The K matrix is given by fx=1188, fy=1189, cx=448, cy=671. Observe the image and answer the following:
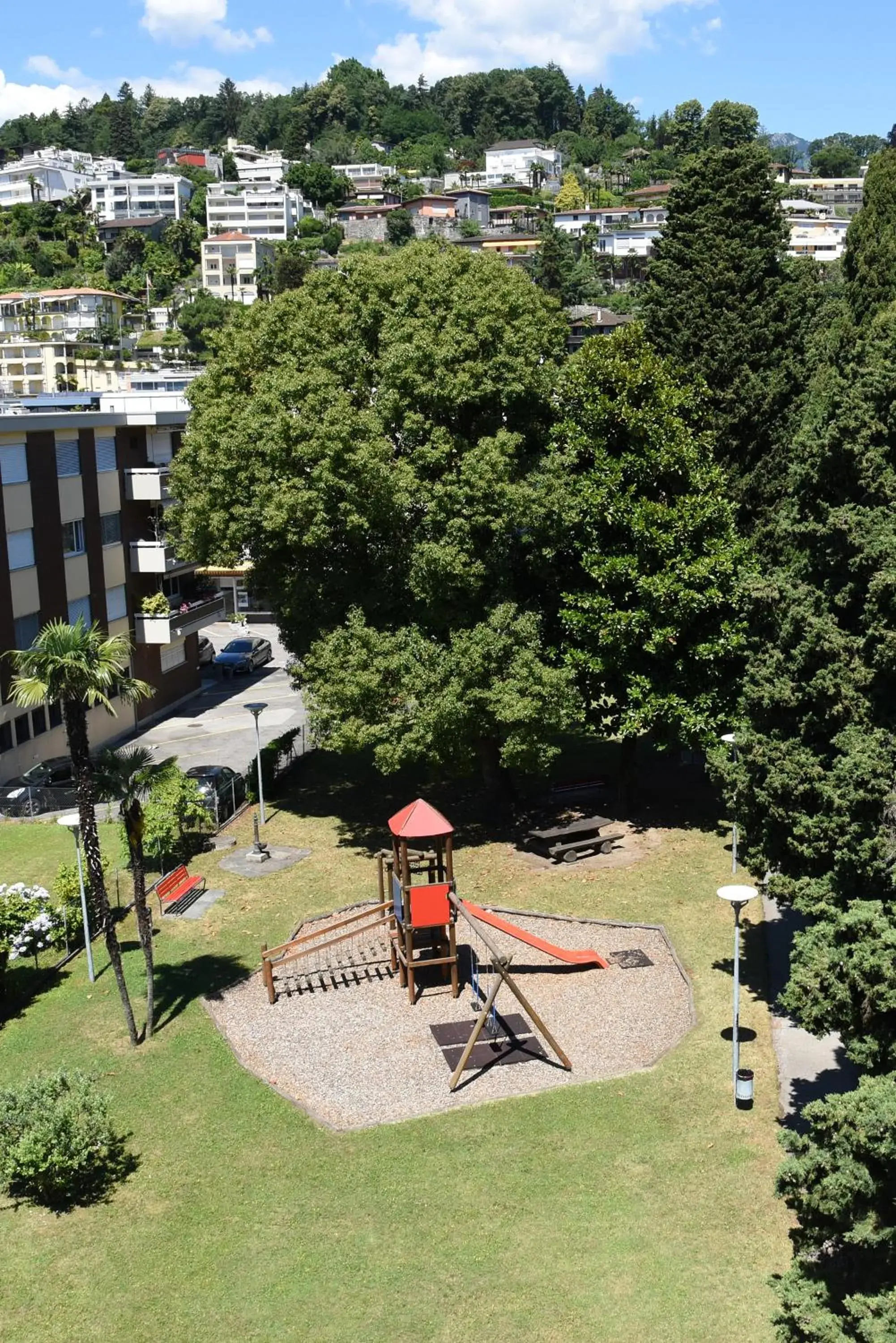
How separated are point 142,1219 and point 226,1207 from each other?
1.21m

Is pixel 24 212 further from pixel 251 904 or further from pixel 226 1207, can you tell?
pixel 226 1207

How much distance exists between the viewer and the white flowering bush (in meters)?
26.2

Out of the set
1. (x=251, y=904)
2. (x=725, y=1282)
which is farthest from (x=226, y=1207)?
(x=251, y=904)

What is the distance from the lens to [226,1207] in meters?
17.6

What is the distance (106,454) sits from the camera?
43.3 meters

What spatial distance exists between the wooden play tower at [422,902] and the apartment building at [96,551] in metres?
15.4

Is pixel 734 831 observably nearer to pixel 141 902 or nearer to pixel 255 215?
pixel 141 902

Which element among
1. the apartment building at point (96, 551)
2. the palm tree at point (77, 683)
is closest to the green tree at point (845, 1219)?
the palm tree at point (77, 683)

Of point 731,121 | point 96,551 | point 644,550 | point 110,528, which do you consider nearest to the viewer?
point 644,550

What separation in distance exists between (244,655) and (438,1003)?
112 ft

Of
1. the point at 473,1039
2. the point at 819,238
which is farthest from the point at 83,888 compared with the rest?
the point at 819,238

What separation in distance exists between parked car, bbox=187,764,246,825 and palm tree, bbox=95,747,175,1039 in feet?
35.3

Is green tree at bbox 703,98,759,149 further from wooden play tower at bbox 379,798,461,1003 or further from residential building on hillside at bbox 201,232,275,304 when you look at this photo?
residential building on hillside at bbox 201,232,275,304

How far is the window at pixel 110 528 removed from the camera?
43.2 metres
